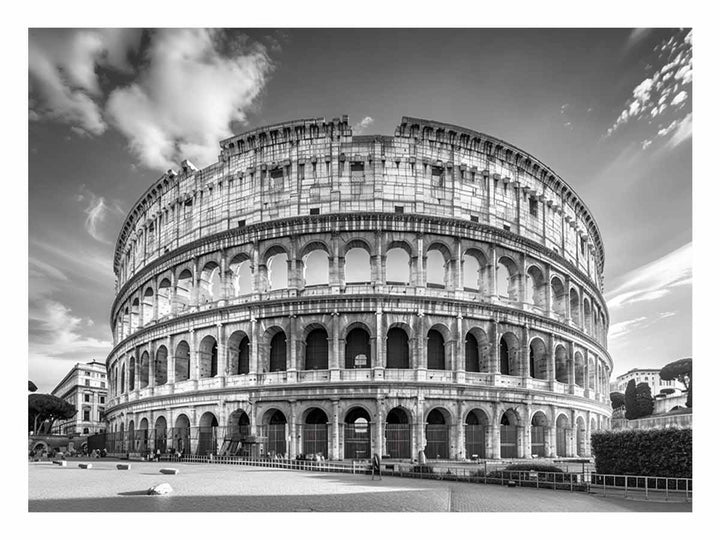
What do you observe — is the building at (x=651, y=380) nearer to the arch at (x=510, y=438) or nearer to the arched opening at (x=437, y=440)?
the arch at (x=510, y=438)

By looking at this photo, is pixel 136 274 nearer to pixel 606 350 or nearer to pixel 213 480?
pixel 213 480

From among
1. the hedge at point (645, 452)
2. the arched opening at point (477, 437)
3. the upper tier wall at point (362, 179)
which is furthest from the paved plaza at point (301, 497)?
the upper tier wall at point (362, 179)

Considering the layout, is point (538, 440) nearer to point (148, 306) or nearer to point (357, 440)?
point (357, 440)

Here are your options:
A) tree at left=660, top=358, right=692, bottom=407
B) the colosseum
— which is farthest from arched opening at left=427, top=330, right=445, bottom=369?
tree at left=660, top=358, right=692, bottom=407

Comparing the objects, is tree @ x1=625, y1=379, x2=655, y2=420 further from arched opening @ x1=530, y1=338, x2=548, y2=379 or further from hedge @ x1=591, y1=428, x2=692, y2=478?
hedge @ x1=591, y1=428, x2=692, y2=478

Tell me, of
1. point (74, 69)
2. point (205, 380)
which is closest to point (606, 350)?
point (205, 380)
